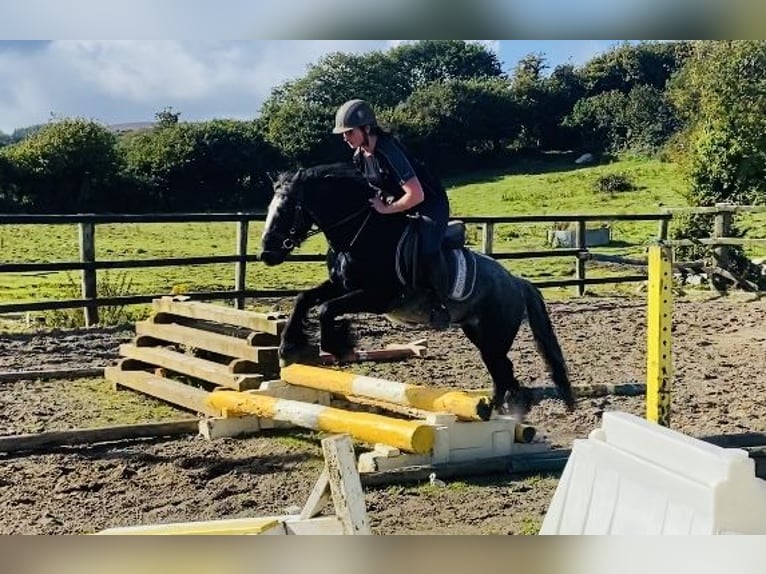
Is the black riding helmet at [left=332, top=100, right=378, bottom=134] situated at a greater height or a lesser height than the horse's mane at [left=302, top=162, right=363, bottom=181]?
greater

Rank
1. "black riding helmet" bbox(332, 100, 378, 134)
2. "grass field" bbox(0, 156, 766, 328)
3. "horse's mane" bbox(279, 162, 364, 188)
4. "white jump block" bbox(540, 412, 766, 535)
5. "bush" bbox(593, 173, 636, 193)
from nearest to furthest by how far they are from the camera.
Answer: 1. "white jump block" bbox(540, 412, 766, 535)
2. "black riding helmet" bbox(332, 100, 378, 134)
3. "horse's mane" bbox(279, 162, 364, 188)
4. "grass field" bbox(0, 156, 766, 328)
5. "bush" bbox(593, 173, 636, 193)

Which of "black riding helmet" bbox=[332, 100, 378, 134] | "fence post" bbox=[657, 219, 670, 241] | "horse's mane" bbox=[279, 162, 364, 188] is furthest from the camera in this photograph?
"fence post" bbox=[657, 219, 670, 241]

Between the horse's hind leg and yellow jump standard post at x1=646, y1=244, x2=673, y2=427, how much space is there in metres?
0.45

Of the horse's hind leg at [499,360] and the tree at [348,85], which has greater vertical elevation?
the tree at [348,85]

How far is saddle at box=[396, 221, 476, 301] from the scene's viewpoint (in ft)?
11.7

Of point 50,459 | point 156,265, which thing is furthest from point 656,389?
point 50,459

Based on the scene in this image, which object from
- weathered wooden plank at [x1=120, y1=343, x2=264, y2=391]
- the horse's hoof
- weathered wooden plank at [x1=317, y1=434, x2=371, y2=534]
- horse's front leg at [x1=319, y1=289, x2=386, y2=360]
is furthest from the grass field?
weathered wooden plank at [x1=317, y1=434, x2=371, y2=534]

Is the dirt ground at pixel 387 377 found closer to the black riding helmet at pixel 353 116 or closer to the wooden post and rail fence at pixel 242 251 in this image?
the wooden post and rail fence at pixel 242 251

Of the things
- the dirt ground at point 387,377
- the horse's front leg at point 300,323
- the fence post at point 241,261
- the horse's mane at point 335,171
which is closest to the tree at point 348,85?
the horse's mane at point 335,171

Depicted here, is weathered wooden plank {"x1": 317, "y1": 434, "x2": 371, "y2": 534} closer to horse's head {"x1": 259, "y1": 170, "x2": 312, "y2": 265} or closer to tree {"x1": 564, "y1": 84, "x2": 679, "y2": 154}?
horse's head {"x1": 259, "y1": 170, "x2": 312, "y2": 265}

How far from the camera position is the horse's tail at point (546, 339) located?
3.77m

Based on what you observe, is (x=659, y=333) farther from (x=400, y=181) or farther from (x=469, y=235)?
(x=400, y=181)

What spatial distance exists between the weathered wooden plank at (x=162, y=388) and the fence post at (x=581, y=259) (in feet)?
4.34

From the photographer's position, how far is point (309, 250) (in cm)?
362
